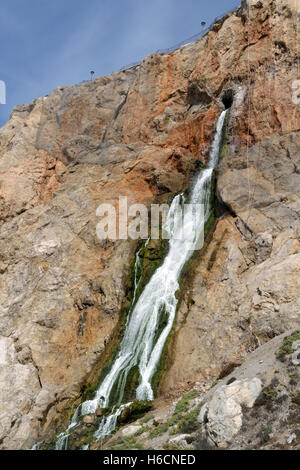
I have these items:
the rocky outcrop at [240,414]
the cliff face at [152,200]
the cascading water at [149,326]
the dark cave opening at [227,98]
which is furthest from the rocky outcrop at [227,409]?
the dark cave opening at [227,98]

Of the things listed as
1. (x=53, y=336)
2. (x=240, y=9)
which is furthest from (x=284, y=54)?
(x=53, y=336)

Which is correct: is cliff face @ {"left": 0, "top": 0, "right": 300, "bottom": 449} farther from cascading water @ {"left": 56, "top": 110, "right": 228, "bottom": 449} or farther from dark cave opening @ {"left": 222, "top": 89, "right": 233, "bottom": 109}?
cascading water @ {"left": 56, "top": 110, "right": 228, "bottom": 449}

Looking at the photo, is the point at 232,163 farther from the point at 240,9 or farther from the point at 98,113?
the point at 98,113

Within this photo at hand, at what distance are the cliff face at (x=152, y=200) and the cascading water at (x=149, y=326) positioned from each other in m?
1.12

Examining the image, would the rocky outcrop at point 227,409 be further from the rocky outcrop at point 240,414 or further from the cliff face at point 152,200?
the cliff face at point 152,200

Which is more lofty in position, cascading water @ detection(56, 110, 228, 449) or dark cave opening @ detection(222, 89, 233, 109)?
dark cave opening @ detection(222, 89, 233, 109)

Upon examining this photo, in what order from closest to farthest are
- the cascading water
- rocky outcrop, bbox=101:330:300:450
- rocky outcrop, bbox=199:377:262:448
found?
rocky outcrop, bbox=101:330:300:450 → rocky outcrop, bbox=199:377:262:448 → the cascading water

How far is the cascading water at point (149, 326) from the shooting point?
20781 mm

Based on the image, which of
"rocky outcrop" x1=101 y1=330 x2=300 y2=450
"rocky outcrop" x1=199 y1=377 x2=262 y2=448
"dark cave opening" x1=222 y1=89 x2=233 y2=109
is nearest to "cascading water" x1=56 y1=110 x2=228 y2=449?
"rocky outcrop" x1=101 y1=330 x2=300 y2=450

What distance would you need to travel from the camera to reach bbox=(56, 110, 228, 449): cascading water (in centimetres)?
2078

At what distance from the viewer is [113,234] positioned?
104ft

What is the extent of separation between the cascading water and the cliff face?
112cm

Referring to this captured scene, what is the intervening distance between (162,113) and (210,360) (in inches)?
1044

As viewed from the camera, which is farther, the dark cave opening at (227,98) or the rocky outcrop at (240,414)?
the dark cave opening at (227,98)
